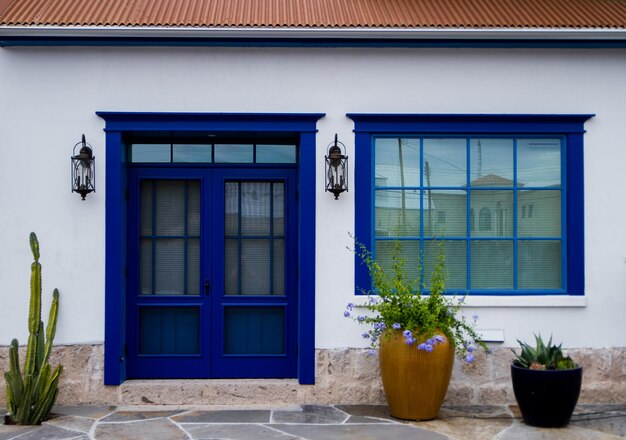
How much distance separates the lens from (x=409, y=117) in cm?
717

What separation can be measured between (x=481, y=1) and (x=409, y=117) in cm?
156

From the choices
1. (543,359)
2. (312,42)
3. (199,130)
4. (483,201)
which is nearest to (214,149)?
(199,130)

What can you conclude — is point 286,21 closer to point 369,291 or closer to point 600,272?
point 369,291

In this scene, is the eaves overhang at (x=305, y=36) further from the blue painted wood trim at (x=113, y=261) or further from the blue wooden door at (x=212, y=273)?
the blue wooden door at (x=212, y=273)

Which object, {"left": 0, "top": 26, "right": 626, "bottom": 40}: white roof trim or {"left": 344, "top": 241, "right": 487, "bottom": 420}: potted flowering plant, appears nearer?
{"left": 344, "top": 241, "right": 487, "bottom": 420}: potted flowering plant

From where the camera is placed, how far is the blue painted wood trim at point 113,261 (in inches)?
277

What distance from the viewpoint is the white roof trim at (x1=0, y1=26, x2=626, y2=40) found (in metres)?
6.86

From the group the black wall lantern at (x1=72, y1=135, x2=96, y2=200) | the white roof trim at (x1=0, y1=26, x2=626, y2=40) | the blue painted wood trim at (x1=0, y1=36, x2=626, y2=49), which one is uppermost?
the white roof trim at (x1=0, y1=26, x2=626, y2=40)

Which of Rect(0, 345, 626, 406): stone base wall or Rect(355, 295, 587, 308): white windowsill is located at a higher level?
Rect(355, 295, 587, 308): white windowsill

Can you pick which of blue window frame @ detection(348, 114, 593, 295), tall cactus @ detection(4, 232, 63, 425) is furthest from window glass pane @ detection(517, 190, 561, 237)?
tall cactus @ detection(4, 232, 63, 425)

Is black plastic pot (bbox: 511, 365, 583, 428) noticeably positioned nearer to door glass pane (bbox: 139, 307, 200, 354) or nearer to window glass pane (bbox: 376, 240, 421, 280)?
window glass pane (bbox: 376, 240, 421, 280)

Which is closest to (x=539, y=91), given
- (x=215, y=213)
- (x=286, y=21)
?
(x=286, y=21)

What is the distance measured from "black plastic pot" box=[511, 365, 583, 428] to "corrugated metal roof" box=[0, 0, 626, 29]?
3.04 metres

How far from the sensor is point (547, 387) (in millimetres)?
6195
